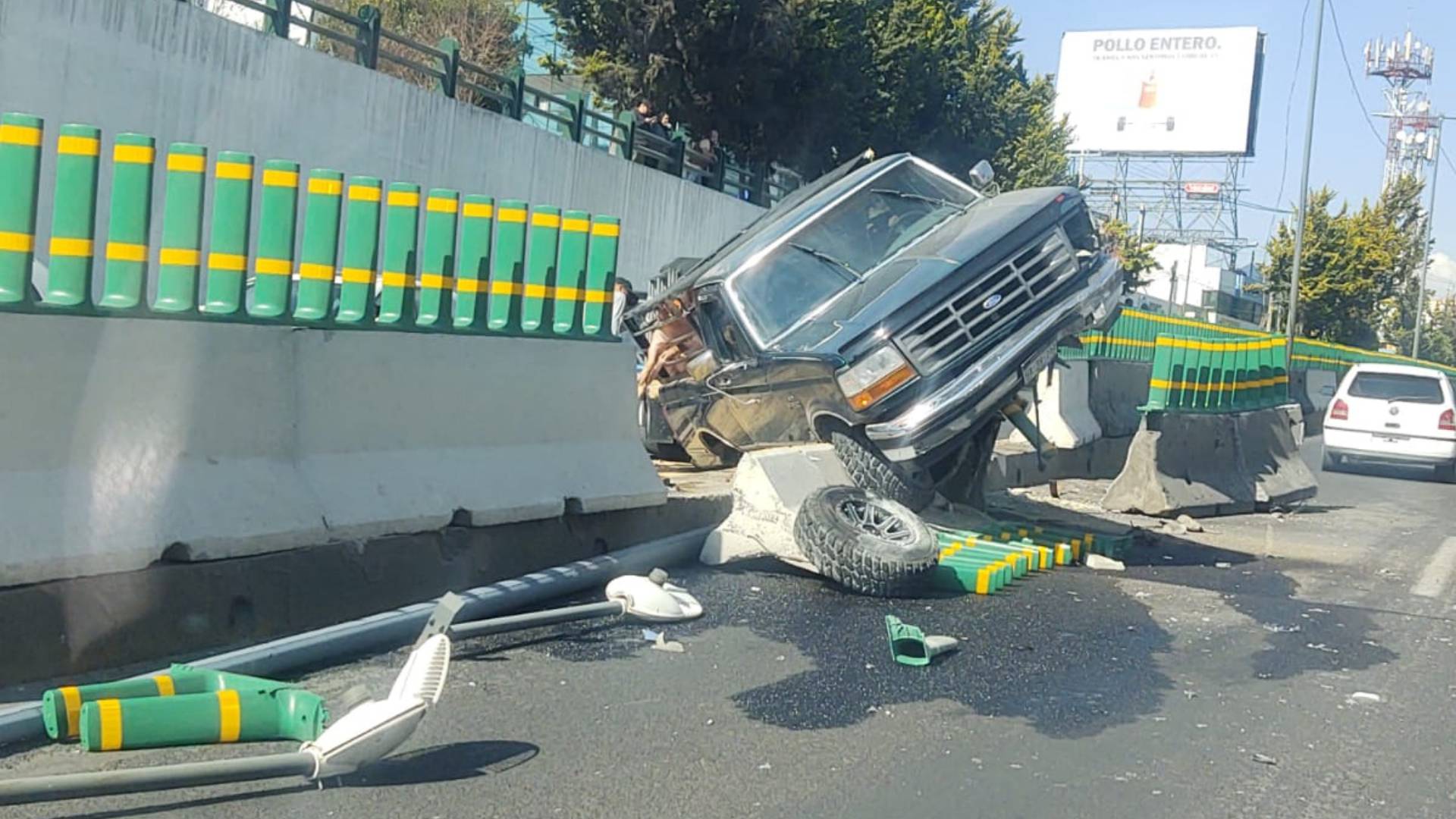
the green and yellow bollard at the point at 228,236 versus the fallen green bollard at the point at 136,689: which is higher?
the green and yellow bollard at the point at 228,236

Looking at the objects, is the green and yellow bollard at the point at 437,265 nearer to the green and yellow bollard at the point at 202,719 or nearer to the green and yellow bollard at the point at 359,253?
the green and yellow bollard at the point at 359,253

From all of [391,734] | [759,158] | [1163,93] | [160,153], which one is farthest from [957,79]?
[1163,93]

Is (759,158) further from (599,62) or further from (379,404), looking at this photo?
(379,404)

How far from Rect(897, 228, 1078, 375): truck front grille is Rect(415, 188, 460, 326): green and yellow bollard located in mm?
2730

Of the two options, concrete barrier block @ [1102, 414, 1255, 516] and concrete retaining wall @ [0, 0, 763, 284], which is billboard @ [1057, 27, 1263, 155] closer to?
concrete retaining wall @ [0, 0, 763, 284]

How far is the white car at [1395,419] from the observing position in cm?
1862

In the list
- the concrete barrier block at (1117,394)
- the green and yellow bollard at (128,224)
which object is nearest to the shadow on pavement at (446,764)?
the green and yellow bollard at (128,224)

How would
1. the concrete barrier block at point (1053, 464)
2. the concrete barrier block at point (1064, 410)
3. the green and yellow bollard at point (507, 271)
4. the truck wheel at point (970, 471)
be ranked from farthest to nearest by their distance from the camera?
1. the concrete barrier block at point (1064, 410)
2. the concrete barrier block at point (1053, 464)
3. the truck wheel at point (970, 471)
4. the green and yellow bollard at point (507, 271)

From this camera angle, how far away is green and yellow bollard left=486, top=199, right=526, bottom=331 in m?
7.04

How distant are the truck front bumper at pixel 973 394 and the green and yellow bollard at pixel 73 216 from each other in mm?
4467

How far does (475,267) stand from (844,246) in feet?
10.0

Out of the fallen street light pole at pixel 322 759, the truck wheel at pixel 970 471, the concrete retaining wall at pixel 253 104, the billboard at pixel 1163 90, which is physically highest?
the billboard at pixel 1163 90

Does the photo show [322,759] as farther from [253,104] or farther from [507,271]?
[253,104]

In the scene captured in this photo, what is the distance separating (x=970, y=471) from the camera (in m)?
9.48
